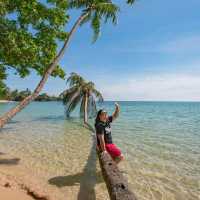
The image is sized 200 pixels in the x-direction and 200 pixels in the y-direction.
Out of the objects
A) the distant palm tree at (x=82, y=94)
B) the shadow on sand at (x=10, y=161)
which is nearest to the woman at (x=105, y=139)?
the shadow on sand at (x=10, y=161)

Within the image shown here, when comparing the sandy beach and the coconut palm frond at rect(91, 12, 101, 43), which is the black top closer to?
the sandy beach

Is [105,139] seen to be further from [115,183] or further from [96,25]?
[96,25]

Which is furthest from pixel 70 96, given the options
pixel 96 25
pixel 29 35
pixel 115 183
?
pixel 115 183

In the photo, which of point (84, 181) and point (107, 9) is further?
point (107, 9)

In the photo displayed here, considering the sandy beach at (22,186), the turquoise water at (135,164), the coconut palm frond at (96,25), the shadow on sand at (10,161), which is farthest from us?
the coconut palm frond at (96,25)

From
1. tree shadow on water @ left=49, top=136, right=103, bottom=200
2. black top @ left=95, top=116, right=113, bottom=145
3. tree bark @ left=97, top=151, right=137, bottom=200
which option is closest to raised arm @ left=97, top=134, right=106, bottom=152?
black top @ left=95, top=116, right=113, bottom=145

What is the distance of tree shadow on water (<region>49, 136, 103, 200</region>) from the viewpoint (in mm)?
6254

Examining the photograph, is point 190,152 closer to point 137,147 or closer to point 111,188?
point 137,147

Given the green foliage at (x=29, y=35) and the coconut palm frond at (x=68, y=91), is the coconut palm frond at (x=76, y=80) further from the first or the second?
the green foliage at (x=29, y=35)

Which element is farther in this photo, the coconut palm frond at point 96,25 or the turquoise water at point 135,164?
the coconut palm frond at point 96,25

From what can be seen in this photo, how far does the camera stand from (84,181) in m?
7.24

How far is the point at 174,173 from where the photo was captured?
8.41 m

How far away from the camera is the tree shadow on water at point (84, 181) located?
20.5 ft

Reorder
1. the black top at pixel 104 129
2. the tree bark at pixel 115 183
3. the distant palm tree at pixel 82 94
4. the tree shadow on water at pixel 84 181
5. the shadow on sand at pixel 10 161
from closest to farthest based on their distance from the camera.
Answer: the tree bark at pixel 115 183, the tree shadow on water at pixel 84 181, the black top at pixel 104 129, the shadow on sand at pixel 10 161, the distant palm tree at pixel 82 94
